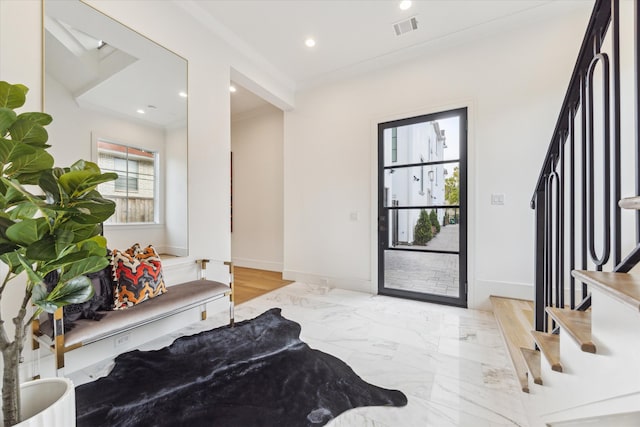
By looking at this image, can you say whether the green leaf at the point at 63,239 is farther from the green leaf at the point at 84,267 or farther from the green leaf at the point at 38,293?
the green leaf at the point at 38,293

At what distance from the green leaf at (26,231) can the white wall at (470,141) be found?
3.24 meters

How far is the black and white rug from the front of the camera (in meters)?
1.40

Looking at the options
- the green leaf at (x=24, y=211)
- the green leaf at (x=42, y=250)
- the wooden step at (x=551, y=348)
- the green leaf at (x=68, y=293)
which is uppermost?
the green leaf at (x=24, y=211)

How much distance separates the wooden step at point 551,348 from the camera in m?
1.09

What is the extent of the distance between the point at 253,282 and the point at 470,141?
140 inches

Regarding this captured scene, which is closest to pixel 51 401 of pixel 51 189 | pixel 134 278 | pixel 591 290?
pixel 51 189

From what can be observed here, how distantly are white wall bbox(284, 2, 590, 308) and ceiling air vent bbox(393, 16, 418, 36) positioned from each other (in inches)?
18.4

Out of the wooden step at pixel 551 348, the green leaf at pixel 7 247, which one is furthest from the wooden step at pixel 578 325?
the green leaf at pixel 7 247

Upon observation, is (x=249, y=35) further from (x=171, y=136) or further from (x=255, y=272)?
(x=255, y=272)

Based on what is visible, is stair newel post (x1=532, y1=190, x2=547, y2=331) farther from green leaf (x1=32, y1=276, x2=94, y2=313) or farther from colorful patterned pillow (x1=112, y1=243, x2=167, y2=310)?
colorful patterned pillow (x1=112, y1=243, x2=167, y2=310)

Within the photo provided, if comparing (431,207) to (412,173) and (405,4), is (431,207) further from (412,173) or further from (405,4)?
(405,4)

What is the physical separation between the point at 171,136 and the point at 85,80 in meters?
0.71

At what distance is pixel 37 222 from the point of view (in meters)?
0.75

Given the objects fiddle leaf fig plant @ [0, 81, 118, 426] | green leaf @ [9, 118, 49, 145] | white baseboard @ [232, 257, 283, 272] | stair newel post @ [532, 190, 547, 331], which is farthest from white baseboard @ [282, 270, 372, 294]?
green leaf @ [9, 118, 49, 145]
